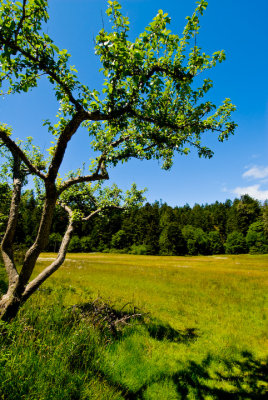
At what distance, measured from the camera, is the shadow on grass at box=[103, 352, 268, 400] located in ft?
15.6

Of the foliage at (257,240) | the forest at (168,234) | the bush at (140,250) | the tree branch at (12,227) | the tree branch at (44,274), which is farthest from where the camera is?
the bush at (140,250)

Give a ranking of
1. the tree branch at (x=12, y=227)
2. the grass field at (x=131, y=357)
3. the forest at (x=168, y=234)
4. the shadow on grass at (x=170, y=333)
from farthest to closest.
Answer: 1. the forest at (x=168, y=234)
2. the shadow on grass at (x=170, y=333)
3. the tree branch at (x=12, y=227)
4. the grass field at (x=131, y=357)

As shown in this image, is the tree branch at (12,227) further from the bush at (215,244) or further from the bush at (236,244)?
the bush at (215,244)

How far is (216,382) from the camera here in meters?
5.38

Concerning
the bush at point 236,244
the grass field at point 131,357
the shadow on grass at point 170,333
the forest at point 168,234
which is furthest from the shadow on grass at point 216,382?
the bush at point 236,244

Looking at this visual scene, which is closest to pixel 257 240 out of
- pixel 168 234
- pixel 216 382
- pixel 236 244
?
pixel 236 244

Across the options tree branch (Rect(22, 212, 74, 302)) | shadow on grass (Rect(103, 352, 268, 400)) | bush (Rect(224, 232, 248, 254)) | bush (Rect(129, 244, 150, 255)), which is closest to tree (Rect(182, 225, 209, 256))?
bush (Rect(224, 232, 248, 254))

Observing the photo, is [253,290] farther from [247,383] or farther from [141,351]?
[141,351]

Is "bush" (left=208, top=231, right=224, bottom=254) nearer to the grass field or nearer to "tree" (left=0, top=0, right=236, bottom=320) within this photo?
the grass field

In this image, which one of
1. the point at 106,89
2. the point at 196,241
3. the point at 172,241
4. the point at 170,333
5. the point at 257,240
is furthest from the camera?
the point at 196,241

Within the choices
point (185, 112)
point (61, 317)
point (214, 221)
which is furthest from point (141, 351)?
point (214, 221)

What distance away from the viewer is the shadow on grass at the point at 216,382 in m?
4.77

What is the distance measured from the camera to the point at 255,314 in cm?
1121

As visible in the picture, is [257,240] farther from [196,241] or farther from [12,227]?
[12,227]
